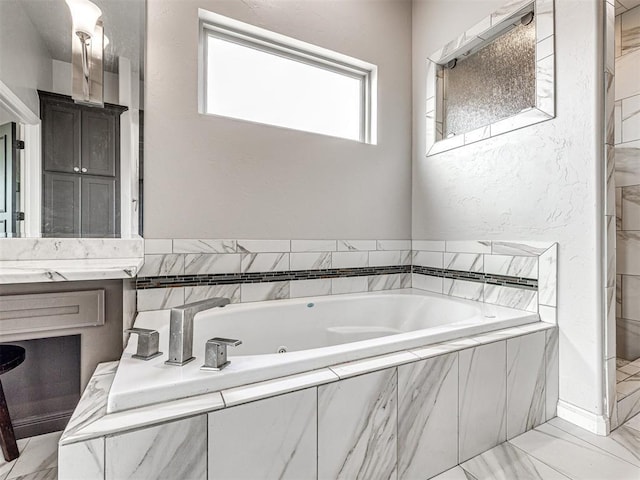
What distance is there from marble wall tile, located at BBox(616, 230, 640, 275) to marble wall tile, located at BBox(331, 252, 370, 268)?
1.59m

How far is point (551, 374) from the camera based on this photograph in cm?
161

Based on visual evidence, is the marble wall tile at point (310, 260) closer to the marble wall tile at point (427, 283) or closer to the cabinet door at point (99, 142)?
the marble wall tile at point (427, 283)

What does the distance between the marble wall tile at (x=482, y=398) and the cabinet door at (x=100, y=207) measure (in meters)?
1.68

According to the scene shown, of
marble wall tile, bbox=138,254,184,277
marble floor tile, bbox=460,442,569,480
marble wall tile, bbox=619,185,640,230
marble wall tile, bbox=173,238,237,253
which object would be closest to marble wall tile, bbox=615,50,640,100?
marble wall tile, bbox=619,185,640,230

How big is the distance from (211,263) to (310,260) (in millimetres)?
612

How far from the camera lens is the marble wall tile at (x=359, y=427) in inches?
39.4

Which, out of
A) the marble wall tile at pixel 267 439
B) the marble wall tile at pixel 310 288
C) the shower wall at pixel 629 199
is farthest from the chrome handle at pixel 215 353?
the shower wall at pixel 629 199

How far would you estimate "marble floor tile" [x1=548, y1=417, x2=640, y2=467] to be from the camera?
135cm

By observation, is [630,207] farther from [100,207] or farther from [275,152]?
[100,207]

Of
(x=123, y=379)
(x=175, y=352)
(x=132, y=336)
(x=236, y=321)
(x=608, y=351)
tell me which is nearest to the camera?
(x=123, y=379)

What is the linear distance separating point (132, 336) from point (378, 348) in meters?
0.94

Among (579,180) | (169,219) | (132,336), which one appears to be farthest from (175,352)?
(579,180)

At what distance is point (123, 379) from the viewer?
2.94ft

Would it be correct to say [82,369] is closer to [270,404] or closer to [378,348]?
[270,404]
